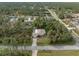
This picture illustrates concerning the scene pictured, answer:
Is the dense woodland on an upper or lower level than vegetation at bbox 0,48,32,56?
upper

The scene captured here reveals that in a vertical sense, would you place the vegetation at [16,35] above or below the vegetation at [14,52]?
above

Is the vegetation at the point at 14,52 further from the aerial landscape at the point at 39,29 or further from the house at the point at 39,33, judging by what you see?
the house at the point at 39,33

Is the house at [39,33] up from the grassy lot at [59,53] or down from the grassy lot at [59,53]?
up

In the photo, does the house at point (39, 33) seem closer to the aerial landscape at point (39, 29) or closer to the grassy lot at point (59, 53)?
the aerial landscape at point (39, 29)

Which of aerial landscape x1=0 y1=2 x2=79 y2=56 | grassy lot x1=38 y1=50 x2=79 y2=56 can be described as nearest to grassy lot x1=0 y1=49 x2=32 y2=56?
aerial landscape x1=0 y1=2 x2=79 y2=56

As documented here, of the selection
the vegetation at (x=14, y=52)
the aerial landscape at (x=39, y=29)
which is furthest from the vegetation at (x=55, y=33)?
the vegetation at (x=14, y=52)

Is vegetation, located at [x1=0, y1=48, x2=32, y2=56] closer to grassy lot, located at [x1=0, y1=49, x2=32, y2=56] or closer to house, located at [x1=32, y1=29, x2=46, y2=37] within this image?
grassy lot, located at [x1=0, y1=49, x2=32, y2=56]

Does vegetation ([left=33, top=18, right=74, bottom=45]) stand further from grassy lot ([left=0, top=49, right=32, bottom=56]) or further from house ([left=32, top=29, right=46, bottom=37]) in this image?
grassy lot ([left=0, top=49, right=32, bottom=56])

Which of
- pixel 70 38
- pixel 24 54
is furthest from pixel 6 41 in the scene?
pixel 70 38

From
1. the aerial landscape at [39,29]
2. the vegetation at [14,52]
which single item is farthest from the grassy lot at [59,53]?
the vegetation at [14,52]

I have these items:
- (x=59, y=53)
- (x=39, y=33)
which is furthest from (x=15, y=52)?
(x=59, y=53)
